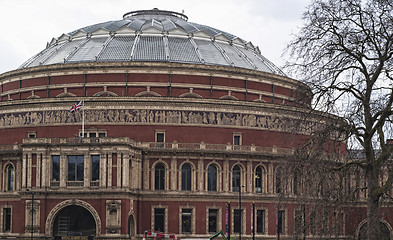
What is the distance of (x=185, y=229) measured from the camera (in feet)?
241

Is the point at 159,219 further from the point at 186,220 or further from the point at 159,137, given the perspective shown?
the point at 159,137

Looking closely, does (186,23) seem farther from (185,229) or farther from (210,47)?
(185,229)

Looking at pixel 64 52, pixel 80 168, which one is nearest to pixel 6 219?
pixel 80 168

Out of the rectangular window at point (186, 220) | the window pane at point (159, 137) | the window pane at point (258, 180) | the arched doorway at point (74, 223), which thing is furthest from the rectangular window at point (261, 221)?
the arched doorway at point (74, 223)

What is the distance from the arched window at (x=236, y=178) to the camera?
248 feet

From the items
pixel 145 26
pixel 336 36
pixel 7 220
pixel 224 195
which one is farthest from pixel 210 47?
pixel 336 36

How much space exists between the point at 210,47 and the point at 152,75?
480 inches

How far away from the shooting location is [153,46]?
8694cm

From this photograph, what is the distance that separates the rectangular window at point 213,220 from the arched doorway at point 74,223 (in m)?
12.2

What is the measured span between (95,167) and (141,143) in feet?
22.5

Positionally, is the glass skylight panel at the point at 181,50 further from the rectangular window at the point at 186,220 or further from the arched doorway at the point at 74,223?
the arched doorway at the point at 74,223

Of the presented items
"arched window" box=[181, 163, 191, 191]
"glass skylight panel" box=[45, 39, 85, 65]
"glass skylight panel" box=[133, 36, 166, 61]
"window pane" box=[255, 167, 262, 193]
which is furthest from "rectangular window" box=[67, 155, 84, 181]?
"glass skylight panel" box=[45, 39, 85, 65]

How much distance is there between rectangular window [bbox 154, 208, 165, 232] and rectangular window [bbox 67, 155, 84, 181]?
31.0 ft

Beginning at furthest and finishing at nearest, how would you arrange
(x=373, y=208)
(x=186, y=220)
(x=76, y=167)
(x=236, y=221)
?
(x=236, y=221), (x=186, y=220), (x=76, y=167), (x=373, y=208)
